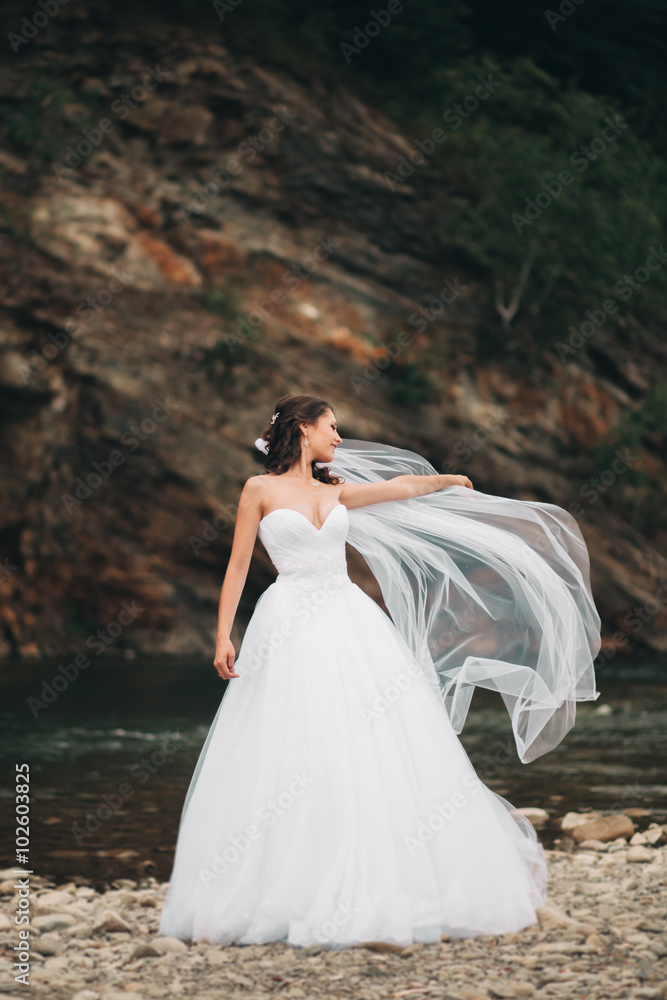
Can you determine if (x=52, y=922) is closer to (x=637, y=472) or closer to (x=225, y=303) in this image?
(x=225, y=303)

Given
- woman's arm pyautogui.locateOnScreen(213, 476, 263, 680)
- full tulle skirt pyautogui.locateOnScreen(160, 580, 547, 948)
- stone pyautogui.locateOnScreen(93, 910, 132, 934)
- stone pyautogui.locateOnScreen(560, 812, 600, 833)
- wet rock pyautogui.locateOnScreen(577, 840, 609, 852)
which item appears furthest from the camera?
stone pyautogui.locateOnScreen(560, 812, 600, 833)

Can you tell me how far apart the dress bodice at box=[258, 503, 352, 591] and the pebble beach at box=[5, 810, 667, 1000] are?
167 cm

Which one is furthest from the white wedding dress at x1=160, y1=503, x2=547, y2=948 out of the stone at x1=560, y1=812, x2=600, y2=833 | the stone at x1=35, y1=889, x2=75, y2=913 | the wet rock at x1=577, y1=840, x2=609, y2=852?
the stone at x1=560, y1=812, x2=600, y2=833

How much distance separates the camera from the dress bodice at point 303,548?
16.7 ft

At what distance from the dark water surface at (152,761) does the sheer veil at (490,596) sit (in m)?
1.36

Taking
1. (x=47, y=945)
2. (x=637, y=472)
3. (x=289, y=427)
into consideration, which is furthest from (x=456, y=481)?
(x=637, y=472)

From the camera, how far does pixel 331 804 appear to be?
466 centimetres

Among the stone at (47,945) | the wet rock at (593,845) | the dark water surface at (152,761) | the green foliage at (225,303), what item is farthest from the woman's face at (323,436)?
the green foliage at (225,303)

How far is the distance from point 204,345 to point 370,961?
19.9 m

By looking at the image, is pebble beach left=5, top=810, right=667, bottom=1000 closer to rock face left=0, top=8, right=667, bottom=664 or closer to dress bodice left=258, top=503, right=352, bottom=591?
dress bodice left=258, top=503, right=352, bottom=591

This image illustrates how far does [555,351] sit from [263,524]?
22029mm

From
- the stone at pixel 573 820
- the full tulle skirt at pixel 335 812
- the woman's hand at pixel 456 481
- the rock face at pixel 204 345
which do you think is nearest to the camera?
→ the full tulle skirt at pixel 335 812

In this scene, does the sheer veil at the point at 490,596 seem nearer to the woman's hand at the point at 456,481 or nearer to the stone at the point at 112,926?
the woman's hand at the point at 456,481

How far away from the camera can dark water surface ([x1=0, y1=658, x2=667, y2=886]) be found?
306 inches
